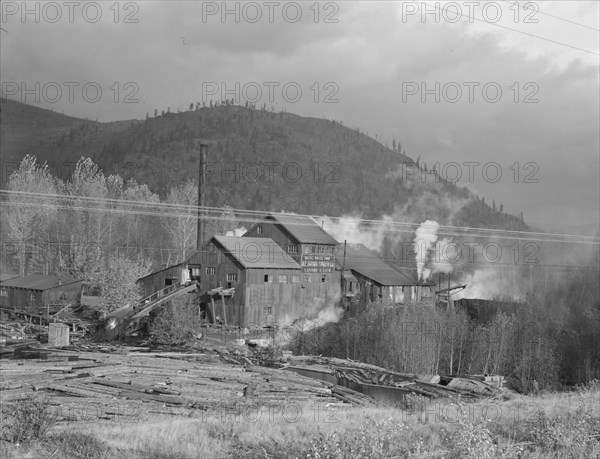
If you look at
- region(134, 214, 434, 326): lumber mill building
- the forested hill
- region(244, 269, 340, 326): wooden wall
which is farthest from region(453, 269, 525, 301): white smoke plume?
the forested hill

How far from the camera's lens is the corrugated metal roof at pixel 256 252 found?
45219 millimetres

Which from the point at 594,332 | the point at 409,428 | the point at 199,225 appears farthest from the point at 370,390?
the point at 199,225

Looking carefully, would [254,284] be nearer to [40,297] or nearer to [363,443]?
[40,297]

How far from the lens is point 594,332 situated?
133 feet

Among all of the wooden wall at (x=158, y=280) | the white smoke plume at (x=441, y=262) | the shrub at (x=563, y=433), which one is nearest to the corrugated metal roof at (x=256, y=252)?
the wooden wall at (x=158, y=280)

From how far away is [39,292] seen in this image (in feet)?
161

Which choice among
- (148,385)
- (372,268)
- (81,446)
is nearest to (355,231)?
(372,268)

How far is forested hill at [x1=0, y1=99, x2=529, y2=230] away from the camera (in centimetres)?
10931

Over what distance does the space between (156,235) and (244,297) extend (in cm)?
2795

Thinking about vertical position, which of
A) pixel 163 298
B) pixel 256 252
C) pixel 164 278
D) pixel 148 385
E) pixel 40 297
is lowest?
pixel 148 385

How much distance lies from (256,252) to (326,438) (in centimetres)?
3336

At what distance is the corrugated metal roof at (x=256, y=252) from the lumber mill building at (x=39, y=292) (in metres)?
13.3

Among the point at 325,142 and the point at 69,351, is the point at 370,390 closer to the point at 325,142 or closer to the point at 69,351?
the point at 69,351

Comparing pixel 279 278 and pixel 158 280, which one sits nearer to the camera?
pixel 279 278
